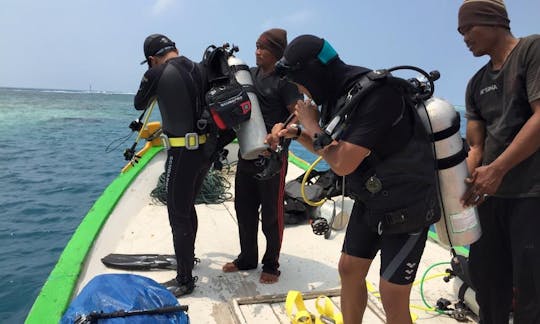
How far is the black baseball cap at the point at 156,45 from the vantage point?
3590 mm

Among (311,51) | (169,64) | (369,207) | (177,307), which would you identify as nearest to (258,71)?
(169,64)

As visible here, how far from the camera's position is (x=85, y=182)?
12.9m

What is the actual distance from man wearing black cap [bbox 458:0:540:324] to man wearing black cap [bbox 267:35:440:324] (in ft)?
1.26

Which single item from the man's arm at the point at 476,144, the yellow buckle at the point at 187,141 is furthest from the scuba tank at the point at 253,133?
the man's arm at the point at 476,144

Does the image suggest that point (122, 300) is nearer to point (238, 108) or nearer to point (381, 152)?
point (381, 152)

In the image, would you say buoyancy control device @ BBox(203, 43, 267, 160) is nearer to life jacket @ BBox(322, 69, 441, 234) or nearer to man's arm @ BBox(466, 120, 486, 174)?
life jacket @ BBox(322, 69, 441, 234)

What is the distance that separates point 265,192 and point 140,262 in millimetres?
1423

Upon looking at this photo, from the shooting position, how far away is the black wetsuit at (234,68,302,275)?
3652mm

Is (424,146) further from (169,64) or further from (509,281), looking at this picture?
(169,64)

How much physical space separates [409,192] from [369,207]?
0.24 metres

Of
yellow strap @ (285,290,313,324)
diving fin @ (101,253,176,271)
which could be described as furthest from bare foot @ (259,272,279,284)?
diving fin @ (101,253,176,271)

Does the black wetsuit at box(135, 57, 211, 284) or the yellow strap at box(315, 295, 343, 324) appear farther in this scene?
the black wetsuit at box(135, 57, 211, 284)

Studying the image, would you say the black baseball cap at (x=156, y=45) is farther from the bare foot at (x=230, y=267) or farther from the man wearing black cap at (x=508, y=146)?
the man wearing black cap at (x=508, y=146)

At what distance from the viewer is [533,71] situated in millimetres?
2244
